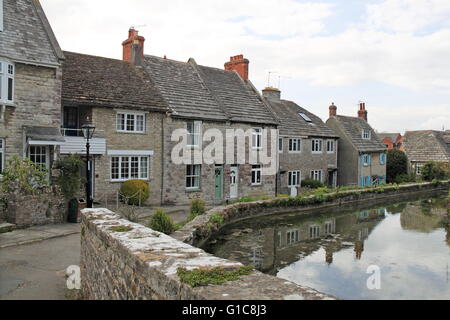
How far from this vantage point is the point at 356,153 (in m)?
40.7

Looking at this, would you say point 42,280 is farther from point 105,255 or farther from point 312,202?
point 312,202

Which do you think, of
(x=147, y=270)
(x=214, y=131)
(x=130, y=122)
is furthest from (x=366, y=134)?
(x=147, y=270)

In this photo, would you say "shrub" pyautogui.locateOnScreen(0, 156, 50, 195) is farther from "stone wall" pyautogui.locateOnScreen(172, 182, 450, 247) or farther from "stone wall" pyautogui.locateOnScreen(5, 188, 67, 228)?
"stone wall" pyautogui.locateOnScreen(172, 182, 450, 247)

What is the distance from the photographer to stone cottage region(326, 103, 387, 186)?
4088 cm

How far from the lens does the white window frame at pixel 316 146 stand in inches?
1468

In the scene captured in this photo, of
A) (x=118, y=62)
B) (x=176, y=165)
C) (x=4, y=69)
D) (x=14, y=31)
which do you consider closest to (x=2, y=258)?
(x=4, y=69)

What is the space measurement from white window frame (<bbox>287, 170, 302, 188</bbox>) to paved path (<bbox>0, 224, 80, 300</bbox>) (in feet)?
75.1

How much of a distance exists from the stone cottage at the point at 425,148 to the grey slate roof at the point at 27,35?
46105mm

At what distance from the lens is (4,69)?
17047mm

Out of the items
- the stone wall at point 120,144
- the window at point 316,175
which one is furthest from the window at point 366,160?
the stone wall at point 120,144

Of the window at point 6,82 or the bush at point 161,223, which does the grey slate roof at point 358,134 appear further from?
the window at point 6,82

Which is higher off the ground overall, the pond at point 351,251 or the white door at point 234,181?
the white door at point 234,181

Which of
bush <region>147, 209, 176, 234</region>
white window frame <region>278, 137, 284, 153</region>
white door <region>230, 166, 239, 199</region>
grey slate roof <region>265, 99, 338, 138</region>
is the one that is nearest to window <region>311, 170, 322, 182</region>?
grey slate roof <region>265, 99, 338, 138</region>

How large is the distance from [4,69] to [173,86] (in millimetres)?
11422
